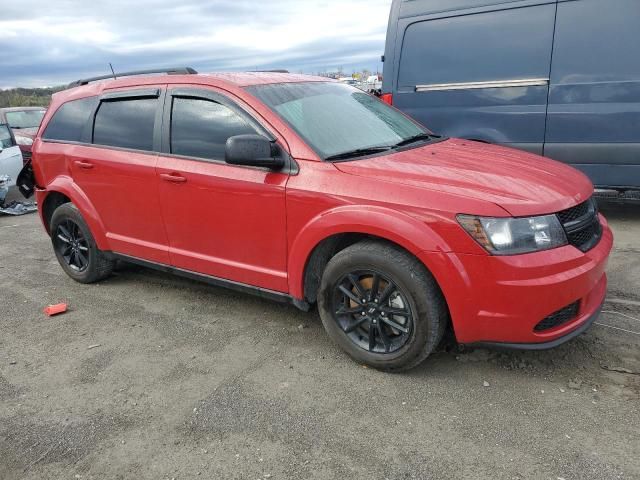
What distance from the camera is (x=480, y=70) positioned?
5.73 metres

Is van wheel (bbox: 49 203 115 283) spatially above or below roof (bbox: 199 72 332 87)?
below

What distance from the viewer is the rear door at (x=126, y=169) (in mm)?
3910

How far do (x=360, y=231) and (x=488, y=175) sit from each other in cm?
76

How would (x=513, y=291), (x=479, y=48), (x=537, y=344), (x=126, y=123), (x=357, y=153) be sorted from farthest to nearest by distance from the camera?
(x=479, y=48)
(x=126, y=123)
(x=357, y=153)
(x=537, y=344)
(x=513, y=291)

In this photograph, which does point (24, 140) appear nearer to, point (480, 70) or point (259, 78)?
point (259, 78)

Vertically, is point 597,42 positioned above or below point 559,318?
above

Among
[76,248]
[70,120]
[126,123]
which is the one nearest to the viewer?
[126,123]

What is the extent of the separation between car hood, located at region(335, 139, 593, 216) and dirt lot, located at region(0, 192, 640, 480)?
0.98 metres

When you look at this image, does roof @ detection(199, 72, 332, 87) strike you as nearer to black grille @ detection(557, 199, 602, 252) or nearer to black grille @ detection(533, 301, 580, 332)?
black grille @ detection(557, 199, 602, 252)

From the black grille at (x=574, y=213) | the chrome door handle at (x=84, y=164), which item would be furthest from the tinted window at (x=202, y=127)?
the black grille at (x=574, y=213)

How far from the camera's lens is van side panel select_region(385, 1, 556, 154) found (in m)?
5.43

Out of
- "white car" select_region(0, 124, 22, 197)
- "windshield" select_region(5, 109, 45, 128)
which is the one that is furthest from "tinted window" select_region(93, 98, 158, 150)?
"windshield" select_region(5, 109, 45, 128)

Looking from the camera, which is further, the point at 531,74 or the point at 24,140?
the point at 24,140

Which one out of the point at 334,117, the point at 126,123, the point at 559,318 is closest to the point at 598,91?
the point at 334,117
